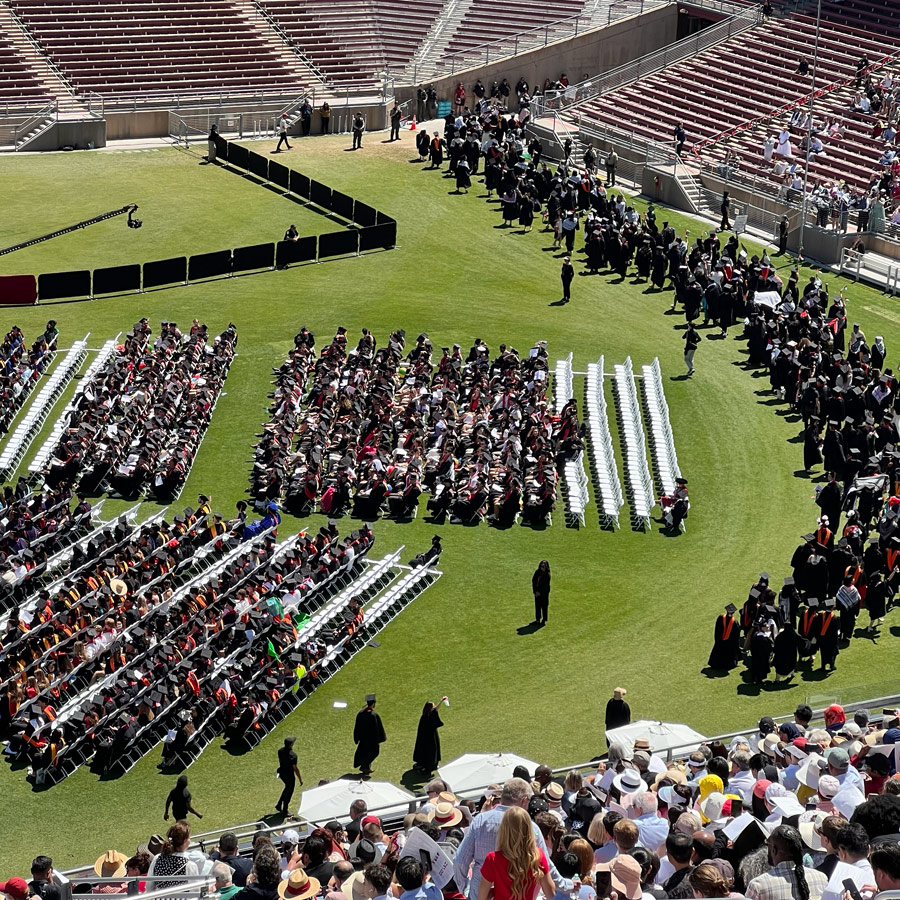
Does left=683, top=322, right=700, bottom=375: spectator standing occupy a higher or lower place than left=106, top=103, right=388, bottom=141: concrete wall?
lower

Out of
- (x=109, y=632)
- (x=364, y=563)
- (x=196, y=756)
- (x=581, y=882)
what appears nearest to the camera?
(x=581, y=882)

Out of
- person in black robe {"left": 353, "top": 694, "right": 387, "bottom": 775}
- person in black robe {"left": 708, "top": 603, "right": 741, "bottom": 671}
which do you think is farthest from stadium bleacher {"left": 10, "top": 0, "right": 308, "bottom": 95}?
person in black robe {"left": 353, "top": 694, "right": 387, "bottom": 775}

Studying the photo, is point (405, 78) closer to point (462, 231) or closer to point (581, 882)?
point (462, 231)

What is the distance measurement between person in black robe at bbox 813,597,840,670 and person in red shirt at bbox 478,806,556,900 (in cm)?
1599

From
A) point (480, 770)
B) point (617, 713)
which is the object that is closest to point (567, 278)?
point (617, 713)

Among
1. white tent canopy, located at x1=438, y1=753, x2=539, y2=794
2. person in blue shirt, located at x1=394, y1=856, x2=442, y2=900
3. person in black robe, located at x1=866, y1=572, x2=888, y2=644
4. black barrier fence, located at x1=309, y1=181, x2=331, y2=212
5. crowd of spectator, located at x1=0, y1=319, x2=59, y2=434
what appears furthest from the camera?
black barrier fence, located at x1=309, y1=181, x2=331, y2=212

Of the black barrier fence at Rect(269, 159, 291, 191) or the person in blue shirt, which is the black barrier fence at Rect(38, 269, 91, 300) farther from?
the person in blue shirt

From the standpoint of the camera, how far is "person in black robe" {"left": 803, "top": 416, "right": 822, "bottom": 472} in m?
36.0

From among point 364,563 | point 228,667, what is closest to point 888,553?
point 364,563

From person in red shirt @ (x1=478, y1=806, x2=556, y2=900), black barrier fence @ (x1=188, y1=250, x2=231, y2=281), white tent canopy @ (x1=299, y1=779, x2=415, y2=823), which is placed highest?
person in red shirt @ (x1=478, y1=806, x2=556, y2=900)

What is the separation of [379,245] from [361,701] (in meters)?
26.5

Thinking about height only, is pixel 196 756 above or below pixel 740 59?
below

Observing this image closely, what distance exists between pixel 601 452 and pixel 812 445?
4.80 metres

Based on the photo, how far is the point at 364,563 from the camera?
31.6m
